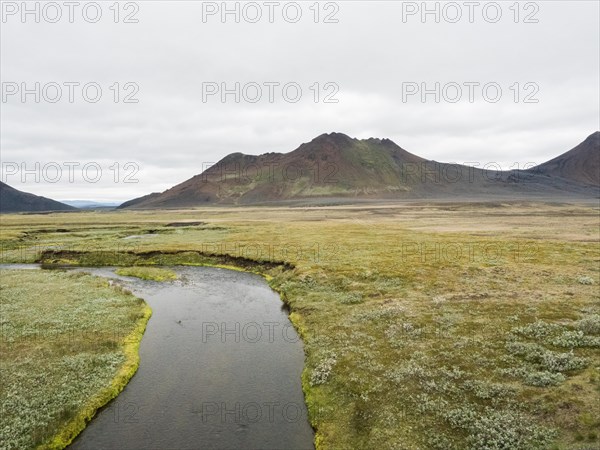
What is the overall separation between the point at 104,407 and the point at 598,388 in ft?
88.5

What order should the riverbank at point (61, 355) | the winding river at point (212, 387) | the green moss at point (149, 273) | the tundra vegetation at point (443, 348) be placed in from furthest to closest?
the green moss at point (149, 273) → the riverbank at point (61, 355) → the winding river at point (212, 387) → the tundra vegetation at point (443, 348)

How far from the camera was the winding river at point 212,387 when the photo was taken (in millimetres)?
19547

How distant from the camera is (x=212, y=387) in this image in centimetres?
2444

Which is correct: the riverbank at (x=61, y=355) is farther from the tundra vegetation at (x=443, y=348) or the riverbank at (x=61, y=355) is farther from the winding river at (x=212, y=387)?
the winding river at (x=212, y=387)

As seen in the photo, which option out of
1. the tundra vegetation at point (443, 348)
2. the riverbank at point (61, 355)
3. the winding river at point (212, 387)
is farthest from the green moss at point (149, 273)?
the winding river at point (212, 387)

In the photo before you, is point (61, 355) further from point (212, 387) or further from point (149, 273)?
point (149, 273)

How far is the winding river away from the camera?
1955 cm

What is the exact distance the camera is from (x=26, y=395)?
21.9 meters

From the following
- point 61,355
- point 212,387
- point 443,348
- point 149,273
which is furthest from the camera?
point 149,273

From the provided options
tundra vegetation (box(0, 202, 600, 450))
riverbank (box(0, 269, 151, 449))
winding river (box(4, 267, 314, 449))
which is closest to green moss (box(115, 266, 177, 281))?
tundra vegetation (box(0, 202, 600, 450))

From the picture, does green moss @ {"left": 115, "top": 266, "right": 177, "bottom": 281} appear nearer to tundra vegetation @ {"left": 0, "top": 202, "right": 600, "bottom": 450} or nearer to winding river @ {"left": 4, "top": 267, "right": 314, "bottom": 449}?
tundra vegetation @ {"left": 0, "top": 202, "right": 600, "bottom": 450}

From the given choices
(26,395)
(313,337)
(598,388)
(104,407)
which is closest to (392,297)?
(313,337)

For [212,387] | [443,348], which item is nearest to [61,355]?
[212,387]

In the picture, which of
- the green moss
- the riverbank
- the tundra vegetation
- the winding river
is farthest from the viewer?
the green moss
